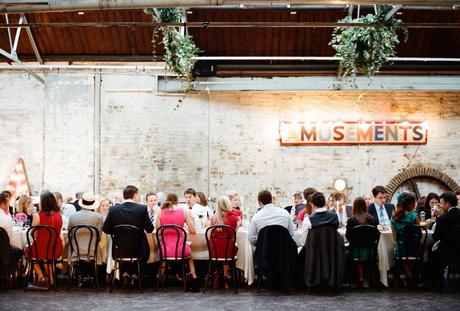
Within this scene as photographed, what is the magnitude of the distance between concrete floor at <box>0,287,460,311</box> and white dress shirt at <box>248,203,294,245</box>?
2.42 ft

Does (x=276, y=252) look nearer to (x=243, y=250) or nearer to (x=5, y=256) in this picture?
(x=243, y=250)

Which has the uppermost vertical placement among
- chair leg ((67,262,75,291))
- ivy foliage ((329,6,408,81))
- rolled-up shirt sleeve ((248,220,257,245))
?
ivy foliage ((329,6,408,81))

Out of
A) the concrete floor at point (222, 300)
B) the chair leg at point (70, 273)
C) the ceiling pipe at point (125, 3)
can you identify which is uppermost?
the ceiling pipe at point (125, 3)

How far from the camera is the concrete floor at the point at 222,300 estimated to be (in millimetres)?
6688

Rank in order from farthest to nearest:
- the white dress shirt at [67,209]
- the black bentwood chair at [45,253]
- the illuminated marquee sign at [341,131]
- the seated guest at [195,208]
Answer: the illuminated marquee sign at [341,131], the white dress shirt at [67,209], the seated guest at [195,208], the black bentwood chair at [45,253]

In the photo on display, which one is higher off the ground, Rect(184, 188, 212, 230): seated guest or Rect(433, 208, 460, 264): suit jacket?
Rect(184, 188, 212, 230): seated guest

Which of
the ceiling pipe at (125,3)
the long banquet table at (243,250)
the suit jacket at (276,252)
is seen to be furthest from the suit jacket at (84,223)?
the ceiling pipe at (125,3)

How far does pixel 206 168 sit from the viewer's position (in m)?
12.6

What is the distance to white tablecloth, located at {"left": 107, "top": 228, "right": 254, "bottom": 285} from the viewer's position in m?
7.67

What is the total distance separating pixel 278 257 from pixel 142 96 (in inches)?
247

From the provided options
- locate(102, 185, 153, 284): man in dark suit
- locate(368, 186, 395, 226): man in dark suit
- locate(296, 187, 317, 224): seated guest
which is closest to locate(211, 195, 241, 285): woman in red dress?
locate(102, 185, 153, 284): man in dark suit

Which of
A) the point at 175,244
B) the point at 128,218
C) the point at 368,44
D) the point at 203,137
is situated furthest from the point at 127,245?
the point at 203,137

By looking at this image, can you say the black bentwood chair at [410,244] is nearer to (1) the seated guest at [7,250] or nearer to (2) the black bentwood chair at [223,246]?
(2) the black bentwood chair at [223,246]

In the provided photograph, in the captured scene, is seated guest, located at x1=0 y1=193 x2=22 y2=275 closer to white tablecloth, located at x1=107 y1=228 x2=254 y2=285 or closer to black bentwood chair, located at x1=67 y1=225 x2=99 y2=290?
black bentwood chair, located at x1=67 y1=225 x2=99 y2=290
